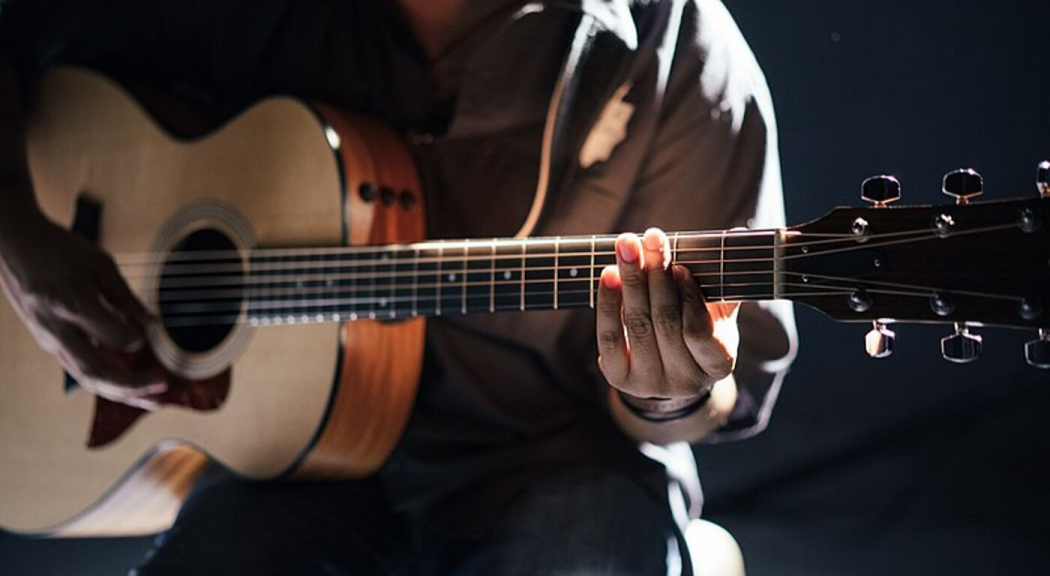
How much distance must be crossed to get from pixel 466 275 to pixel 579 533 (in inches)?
10.3

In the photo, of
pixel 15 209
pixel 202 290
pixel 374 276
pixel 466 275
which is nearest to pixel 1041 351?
pixel 466 275

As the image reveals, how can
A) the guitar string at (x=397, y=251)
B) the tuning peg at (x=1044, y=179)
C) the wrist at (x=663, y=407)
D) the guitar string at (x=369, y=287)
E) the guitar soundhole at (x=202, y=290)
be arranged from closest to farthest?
the tuning peg at (x=1044, y=179)
the guitar string at (x=397, y=251)
the guitar string at (x=369, y=287)
the wrist at (x=663, y=407)
the guitar soundhole at (x=202, y=290)

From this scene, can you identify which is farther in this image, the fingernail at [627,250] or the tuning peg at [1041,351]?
the fingernail at [627,250]

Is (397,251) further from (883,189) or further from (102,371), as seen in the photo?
(883,189)

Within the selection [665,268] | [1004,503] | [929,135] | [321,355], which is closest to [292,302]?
[321,355]

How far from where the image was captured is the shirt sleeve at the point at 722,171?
3.48 ft

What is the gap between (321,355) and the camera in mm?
1102

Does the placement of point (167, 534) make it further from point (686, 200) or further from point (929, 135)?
point (929, 135)

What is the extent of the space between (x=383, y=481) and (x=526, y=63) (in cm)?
49

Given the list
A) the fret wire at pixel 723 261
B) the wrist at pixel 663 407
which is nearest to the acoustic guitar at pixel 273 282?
the fret wire at pixel 723 261

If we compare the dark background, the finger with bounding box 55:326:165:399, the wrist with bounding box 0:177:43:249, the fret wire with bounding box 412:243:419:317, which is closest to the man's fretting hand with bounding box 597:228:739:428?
the fret wire with bounding box 412:243:419:317

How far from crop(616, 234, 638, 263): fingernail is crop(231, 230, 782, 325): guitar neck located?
0.13 ft

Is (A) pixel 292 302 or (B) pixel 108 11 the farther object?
(B) pixel 108 11

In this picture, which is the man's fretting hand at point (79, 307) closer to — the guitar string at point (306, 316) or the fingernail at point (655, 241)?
the guitar string at point (306, 316)
